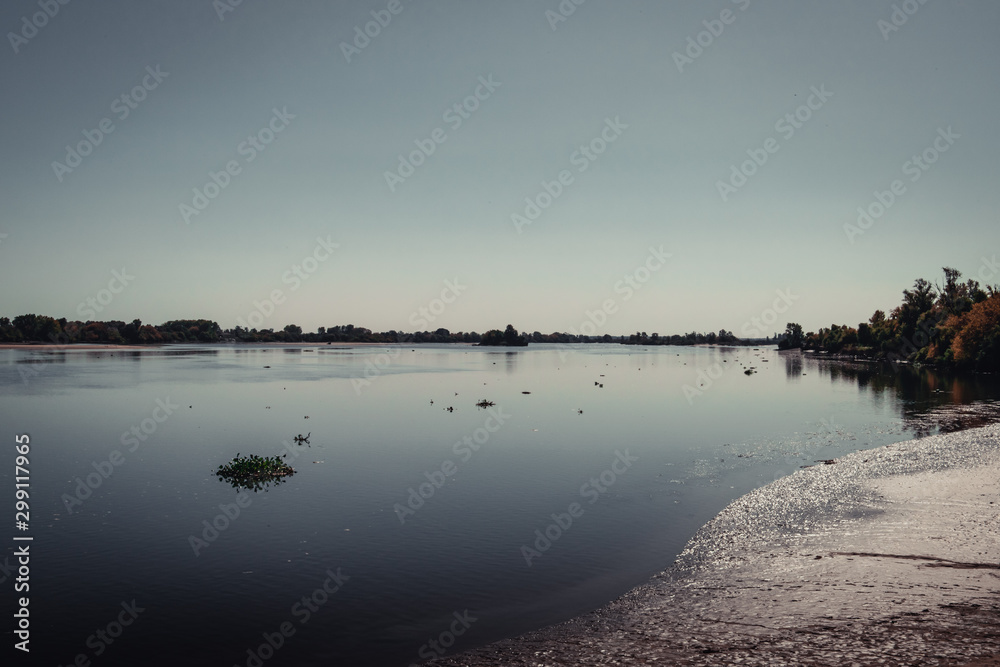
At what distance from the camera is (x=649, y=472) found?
91.5 ft

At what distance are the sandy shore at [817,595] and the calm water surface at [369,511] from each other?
45.6 inches

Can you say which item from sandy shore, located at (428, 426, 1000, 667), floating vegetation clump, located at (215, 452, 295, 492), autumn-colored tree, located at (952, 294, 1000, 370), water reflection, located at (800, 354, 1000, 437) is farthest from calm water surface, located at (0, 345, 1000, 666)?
autumn-colored tree, located at (952, 294, 1000, 370)

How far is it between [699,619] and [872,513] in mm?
10803

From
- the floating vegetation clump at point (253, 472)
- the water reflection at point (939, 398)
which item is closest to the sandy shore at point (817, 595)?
the floating vegetation clump at point (253, 472)

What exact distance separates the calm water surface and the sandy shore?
3.80 feet

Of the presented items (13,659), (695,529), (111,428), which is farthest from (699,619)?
(111,428)

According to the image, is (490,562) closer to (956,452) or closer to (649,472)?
(649,472)

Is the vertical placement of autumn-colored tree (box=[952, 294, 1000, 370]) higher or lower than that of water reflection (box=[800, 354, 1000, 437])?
higher

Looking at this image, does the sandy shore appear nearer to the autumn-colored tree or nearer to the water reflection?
the water reflection

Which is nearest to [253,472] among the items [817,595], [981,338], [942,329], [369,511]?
[369,511]

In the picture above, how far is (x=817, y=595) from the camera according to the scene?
43.8 ft

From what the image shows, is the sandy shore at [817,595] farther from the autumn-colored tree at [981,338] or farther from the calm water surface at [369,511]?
the autumn-colored tree at [981,338]

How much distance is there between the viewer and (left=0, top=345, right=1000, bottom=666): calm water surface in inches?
510

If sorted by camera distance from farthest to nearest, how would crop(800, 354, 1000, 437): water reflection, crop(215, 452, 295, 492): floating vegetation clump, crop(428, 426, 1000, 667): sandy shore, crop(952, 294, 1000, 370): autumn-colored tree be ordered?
crop(952, 294, 1000, 370): autumn-colored tree → crop(800, 354, 1000, 437): water reflection → crop(215, 452, 295, 492): floating vegetation clump → crop(428, 426, 1000, 667): sandy shore
